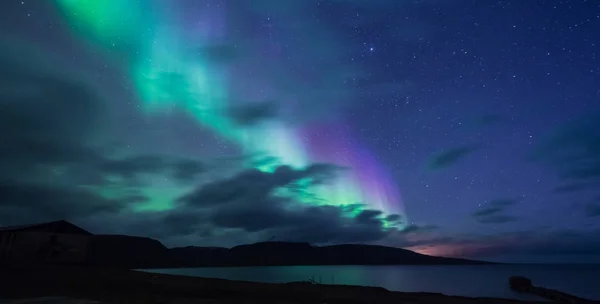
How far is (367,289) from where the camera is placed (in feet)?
107

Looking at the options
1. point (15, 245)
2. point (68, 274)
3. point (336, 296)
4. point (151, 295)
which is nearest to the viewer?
point (151, 295)

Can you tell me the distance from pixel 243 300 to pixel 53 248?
30.8 m

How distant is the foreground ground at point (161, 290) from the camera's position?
2298 centimetres

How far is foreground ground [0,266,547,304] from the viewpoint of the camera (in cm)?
2298

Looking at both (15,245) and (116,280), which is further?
(15,245)

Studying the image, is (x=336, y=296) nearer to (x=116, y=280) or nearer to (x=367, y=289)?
(x=367, y=289)

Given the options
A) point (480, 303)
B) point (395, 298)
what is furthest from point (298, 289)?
point (480, 303)

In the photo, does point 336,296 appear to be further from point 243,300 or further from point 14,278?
point 14,278

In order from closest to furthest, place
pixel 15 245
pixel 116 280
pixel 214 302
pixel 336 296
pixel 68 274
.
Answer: pixel 214 302 → pixel 336 296 → pixel 116 280 → pixel 68 274 → pixel 15 245

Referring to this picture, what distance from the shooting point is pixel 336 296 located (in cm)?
2805

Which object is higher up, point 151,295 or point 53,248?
point 53,248

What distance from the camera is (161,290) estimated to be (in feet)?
88.0

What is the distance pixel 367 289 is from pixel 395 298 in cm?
463

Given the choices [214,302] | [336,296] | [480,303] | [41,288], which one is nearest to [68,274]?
[41,288]
